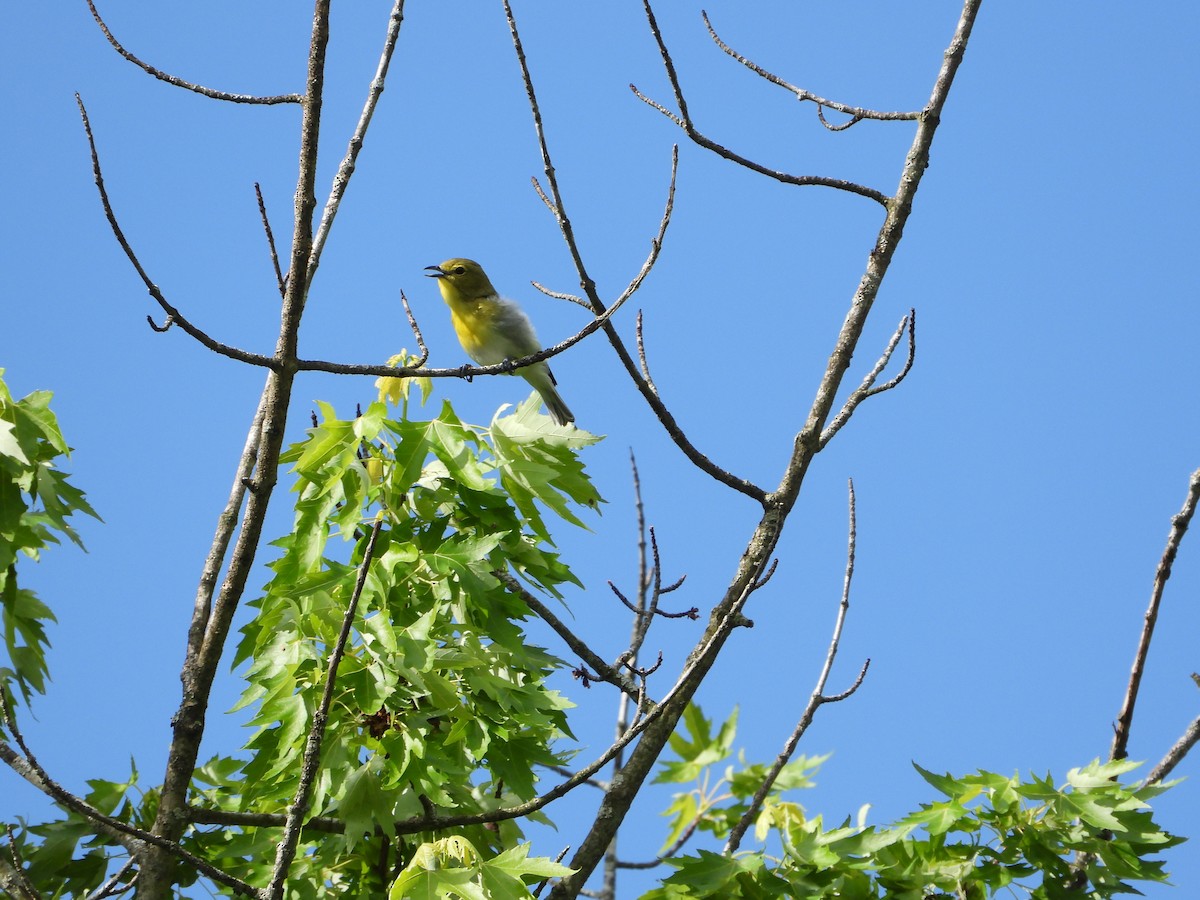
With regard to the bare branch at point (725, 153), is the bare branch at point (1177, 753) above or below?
below

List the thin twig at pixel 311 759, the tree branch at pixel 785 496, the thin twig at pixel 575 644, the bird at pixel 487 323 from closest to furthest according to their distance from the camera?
the thin twig at pixel 311 759 < the tree branch at pixel 785 496 < the thin twig at pixel 575 644 < the bird at pixel 487 323

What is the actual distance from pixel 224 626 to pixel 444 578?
68 cm

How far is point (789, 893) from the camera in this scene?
13.1ft

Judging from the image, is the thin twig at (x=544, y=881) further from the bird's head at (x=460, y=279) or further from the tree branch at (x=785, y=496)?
the bird's head at (x=460, y=279)

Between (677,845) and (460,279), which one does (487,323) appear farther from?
(677,845)

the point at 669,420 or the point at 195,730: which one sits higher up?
the point at 669,420

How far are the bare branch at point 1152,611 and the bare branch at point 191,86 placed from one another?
3.23 meters

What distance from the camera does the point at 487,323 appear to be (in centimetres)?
976

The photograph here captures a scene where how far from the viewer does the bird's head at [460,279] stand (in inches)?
392

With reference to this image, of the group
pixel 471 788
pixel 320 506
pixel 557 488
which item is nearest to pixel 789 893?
pixel 471 788

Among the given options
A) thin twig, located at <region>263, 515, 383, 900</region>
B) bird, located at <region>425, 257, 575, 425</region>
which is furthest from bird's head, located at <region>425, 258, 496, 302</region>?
thin twig, located at <region>263, 515, 383, 900</region>

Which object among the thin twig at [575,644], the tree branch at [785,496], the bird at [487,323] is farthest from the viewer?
→ the bird at [487,323]

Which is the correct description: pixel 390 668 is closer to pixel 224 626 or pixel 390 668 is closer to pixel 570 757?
pixel 224 626

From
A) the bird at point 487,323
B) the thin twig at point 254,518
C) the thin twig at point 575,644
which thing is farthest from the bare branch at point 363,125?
the bird at point 487,323
